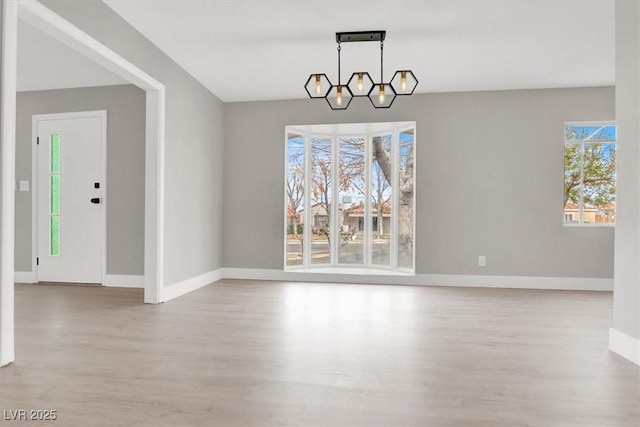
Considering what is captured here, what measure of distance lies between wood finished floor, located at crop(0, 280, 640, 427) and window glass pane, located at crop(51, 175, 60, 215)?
4.68 ft

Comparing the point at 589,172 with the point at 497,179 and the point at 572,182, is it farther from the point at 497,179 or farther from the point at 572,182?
the point at 497,179

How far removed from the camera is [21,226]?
5.03 m

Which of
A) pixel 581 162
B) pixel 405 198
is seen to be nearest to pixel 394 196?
pixel 405 198

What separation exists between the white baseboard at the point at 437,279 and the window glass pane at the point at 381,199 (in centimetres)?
58

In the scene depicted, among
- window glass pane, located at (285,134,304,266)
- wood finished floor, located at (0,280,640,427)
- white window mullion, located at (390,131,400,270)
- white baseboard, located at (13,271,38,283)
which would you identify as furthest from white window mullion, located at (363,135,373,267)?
white baseboard, located at (13,271,38,283)

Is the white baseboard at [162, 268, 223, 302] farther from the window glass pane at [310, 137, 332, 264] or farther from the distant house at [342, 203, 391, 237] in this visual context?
the distant house at [342, 203, 391, 237]

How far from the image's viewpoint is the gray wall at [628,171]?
2.45 metres

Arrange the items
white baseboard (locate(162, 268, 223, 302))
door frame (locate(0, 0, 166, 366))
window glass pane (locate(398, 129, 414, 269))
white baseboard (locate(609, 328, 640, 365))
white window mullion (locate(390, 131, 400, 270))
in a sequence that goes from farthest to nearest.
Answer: white window mullion (locate(390, 131, 400, 270)) → window glass pane (locate(398, 129, 414, 269)) → white baseboard (locate(162, 268, 223, 302)) → white baseboard (locate(609, 328, 640, 365)) → door frame (locate(0, 0, 166, 366))

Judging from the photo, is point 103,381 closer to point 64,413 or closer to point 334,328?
point 64,413

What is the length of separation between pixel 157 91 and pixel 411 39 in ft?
8.07

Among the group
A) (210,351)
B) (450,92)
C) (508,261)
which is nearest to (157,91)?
(210,351)

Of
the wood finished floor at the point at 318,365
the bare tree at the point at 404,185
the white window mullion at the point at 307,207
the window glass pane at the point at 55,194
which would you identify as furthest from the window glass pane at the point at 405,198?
the window glass pane at the point at 55,194

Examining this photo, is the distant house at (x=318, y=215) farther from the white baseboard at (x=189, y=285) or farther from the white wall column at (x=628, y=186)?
the white wall column at (x=628, y=186)

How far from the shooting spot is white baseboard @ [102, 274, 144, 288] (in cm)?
476
